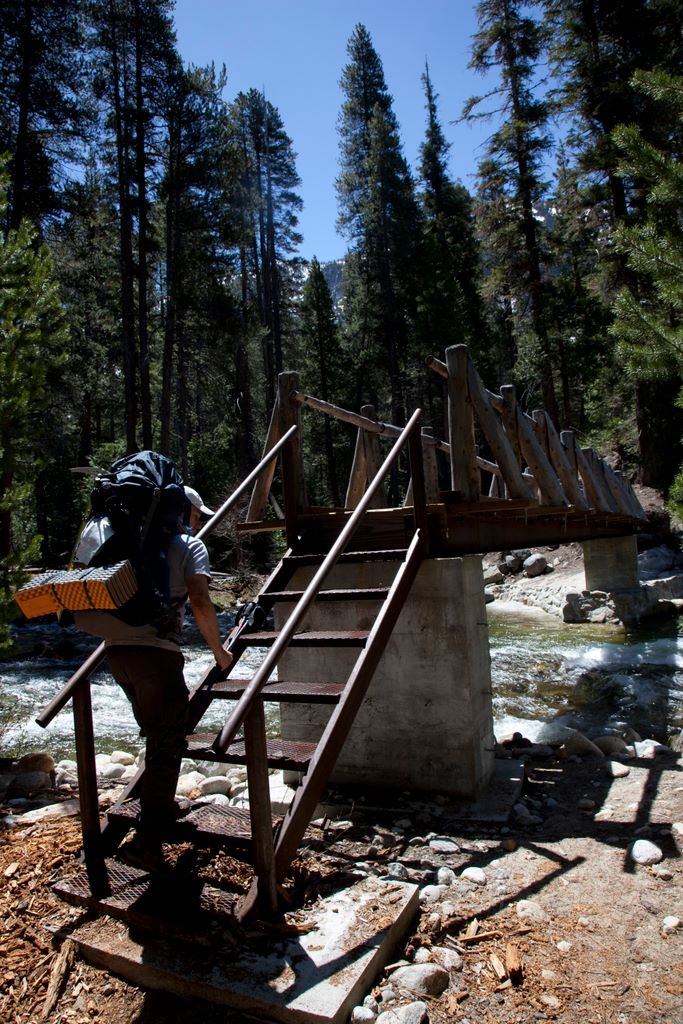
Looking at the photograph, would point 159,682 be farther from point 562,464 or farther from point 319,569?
point 562,464

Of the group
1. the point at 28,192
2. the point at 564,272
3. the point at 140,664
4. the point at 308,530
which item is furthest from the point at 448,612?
the point at 564,272

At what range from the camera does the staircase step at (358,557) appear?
5.00 meters

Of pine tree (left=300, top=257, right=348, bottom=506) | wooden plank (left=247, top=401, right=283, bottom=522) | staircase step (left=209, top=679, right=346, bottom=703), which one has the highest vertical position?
pine tree (left=300, top=257, right=348, bottom=506)

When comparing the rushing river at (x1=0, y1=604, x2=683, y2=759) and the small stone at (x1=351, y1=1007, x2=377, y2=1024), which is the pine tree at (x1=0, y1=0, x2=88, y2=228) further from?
the small stone at (x1=351, y1=1007, x2=377, y2=1024)

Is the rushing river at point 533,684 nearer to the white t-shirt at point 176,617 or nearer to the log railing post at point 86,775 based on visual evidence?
the log railing post at point 86,775

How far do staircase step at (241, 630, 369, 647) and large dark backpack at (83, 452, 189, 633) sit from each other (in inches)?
43.1

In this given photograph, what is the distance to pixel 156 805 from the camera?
3.04m

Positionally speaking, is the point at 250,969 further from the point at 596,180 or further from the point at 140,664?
the point at 596,180

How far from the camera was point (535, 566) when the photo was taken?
2083cm

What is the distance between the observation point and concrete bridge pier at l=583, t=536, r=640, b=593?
1536 centimetres

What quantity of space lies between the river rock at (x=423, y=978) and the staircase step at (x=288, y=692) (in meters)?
1.22

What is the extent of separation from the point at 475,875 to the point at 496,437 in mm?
3069

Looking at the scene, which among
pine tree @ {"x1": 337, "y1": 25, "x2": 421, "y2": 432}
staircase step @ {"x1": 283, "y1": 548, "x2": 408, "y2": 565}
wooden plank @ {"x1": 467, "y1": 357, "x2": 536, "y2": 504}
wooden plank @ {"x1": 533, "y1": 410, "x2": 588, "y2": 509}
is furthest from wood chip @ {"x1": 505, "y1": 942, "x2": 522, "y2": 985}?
pine tree @ {"x1": 337, "y1": 25, "x2": 421, "y2": 432}

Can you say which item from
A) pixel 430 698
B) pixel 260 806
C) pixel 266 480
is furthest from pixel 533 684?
pixel 260 806
